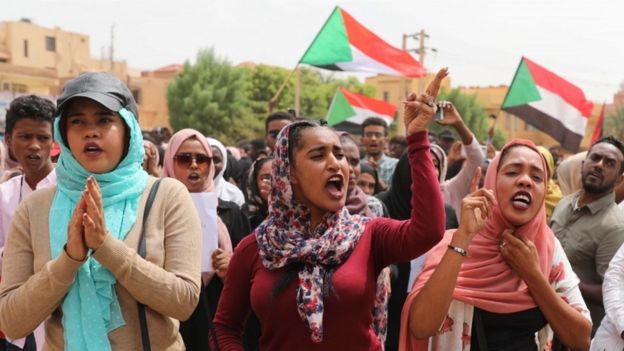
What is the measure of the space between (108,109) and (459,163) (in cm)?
511

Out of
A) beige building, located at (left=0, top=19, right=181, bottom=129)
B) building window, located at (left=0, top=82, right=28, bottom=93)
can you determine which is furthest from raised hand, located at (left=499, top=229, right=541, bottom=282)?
beige building, located at (left=0, top=19, right=181, bottom=129)

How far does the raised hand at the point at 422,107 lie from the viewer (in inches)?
88.2

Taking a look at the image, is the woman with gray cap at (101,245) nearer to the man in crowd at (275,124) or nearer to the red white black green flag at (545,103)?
the man in crowd at (275,124)

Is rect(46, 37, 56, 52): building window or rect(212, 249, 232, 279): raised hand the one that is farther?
rect(46, 37, 56, 52): building window

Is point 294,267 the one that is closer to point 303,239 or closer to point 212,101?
point 303,239

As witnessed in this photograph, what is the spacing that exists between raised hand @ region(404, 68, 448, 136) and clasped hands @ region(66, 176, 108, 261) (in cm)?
107

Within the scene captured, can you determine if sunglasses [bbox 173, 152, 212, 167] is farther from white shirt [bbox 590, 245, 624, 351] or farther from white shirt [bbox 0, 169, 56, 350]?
white shirt [bbox 590, 245, 624, 351]

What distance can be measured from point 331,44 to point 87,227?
28.8 ft

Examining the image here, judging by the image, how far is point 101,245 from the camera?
2121mm

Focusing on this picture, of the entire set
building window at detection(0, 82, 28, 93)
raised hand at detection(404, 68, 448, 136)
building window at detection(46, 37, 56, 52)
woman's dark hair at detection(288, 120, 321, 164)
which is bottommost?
building window at detection(0, 82, 28, 93)

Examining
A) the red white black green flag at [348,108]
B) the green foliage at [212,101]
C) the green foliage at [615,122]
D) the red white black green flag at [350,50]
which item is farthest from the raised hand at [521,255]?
the green foliage at [615,122]

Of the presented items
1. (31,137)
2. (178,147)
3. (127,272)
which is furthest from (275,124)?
(127,272)

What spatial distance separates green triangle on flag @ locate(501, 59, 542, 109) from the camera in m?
9.79

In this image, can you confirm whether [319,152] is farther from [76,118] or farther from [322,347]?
[76,118]
